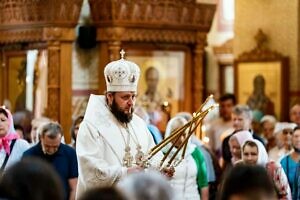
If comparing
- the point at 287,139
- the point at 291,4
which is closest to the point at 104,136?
the point at 287,139

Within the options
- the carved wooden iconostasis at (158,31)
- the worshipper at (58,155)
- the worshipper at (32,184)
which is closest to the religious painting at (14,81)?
the carved wooden iconostasis at (158,31)

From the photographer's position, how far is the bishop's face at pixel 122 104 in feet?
27.9

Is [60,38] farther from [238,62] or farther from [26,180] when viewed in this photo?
[26,180]

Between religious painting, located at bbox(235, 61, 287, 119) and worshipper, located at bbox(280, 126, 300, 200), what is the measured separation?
22.2 ft

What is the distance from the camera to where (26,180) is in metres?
4.31

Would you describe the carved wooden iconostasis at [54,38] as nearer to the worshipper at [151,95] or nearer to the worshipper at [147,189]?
the worshipper at [151,95]

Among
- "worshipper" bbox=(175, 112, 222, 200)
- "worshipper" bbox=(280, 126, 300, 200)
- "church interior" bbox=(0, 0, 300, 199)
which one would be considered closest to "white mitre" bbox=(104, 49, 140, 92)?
"worshipper" bbox=(280, 126, 300, 200)

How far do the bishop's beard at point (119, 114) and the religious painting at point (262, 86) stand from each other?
378 inches

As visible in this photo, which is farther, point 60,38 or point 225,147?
point 60,38

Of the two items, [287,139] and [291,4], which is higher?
[291,4]

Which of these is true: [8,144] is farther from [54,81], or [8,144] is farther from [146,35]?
[146,35]

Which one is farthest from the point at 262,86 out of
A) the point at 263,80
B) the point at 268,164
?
the point at 268,164

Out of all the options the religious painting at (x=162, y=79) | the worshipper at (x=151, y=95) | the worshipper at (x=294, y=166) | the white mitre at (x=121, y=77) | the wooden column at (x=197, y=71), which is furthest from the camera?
the wooden column at (x=197, y=71)

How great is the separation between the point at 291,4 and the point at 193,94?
9.04 feet
